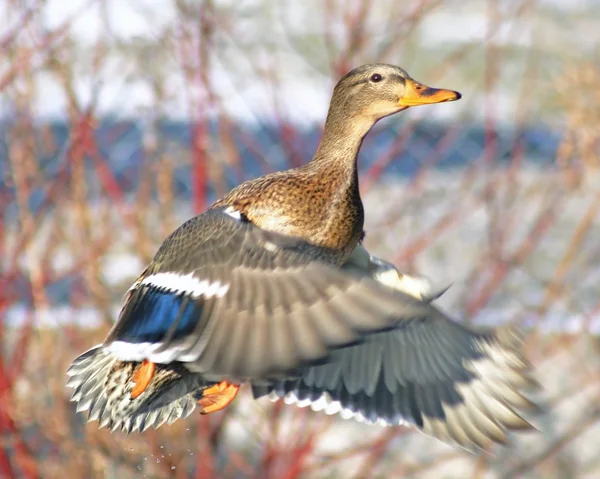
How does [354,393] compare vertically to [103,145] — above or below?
below

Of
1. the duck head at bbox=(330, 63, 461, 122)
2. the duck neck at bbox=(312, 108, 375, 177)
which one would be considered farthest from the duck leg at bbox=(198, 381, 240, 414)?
the duck head at bbox=(330, 63, 461, 122)

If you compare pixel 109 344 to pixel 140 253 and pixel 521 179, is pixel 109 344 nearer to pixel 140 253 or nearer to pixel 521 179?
pixel 140 253

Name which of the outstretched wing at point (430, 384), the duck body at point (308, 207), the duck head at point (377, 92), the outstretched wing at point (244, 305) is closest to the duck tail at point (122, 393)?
the outstretched wing at point (244, 305)

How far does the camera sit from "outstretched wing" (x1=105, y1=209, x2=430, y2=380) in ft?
8.95

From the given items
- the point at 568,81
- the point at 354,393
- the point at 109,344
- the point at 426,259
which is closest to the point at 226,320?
the point at 109,344

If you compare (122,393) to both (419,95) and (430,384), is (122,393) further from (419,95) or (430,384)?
(419,95)

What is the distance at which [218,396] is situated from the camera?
3.45 meters

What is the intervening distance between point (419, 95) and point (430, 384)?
883mm

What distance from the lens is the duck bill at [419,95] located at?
3354 mm

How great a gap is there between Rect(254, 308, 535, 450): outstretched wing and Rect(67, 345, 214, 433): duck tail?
32 centimetres

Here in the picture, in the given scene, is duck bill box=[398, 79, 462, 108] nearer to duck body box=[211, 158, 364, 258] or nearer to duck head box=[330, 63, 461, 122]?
duck head box=[330, 63, 461, 122]

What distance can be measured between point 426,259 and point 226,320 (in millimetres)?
2764

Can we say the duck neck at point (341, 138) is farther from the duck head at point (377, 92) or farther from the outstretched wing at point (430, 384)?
the outstretched wing at point (430, 384)

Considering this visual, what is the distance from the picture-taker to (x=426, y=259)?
18.4 ft
